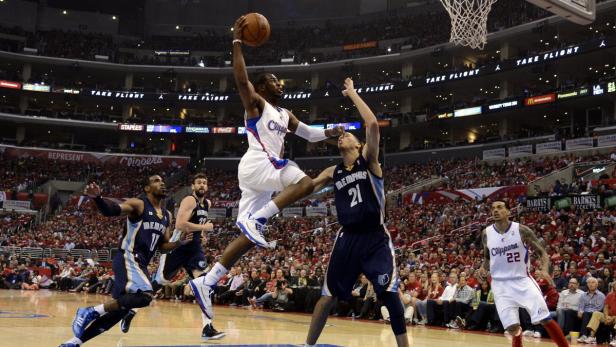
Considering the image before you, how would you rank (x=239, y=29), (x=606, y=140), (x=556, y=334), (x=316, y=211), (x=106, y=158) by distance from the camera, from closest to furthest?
(x=239, y=29)
(x=556, y=334)
(x=606, y=140)
(x=316, y=211)
(x=106, y=158)

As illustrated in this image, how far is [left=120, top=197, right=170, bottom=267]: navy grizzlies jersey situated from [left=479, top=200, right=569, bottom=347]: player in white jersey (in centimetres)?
391

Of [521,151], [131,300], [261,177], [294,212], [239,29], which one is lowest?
[131,300]

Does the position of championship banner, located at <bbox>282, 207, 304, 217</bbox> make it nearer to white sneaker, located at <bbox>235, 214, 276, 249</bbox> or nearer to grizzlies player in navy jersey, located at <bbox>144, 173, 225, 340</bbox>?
grizzlies player in navy jersey, located at <bbox>144, 173, 225, 340</bbox>

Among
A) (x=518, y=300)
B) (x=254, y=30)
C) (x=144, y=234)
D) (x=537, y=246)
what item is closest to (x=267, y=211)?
(x=144, y=234)

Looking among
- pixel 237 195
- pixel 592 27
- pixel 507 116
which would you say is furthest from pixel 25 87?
pixel 592 27

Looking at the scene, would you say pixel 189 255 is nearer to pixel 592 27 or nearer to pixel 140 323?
pixel 140 323

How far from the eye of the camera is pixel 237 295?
695 inches

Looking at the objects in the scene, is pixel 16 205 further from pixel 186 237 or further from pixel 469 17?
pixel 186 237

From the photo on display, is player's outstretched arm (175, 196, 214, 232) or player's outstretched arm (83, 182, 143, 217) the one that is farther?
player's outstretched arm (175, 196, 214, 232)

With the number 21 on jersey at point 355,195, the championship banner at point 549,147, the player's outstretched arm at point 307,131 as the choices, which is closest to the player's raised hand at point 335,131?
the player's outstretched arm at point 307,131

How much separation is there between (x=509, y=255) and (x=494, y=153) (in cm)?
2965

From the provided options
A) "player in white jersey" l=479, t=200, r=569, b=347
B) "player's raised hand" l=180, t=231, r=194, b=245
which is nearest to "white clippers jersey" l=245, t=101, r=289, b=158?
"player's raised hand" l=180, t=231, r=194, b=245

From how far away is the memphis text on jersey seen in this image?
5.75 m

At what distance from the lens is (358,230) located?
5.71 m
